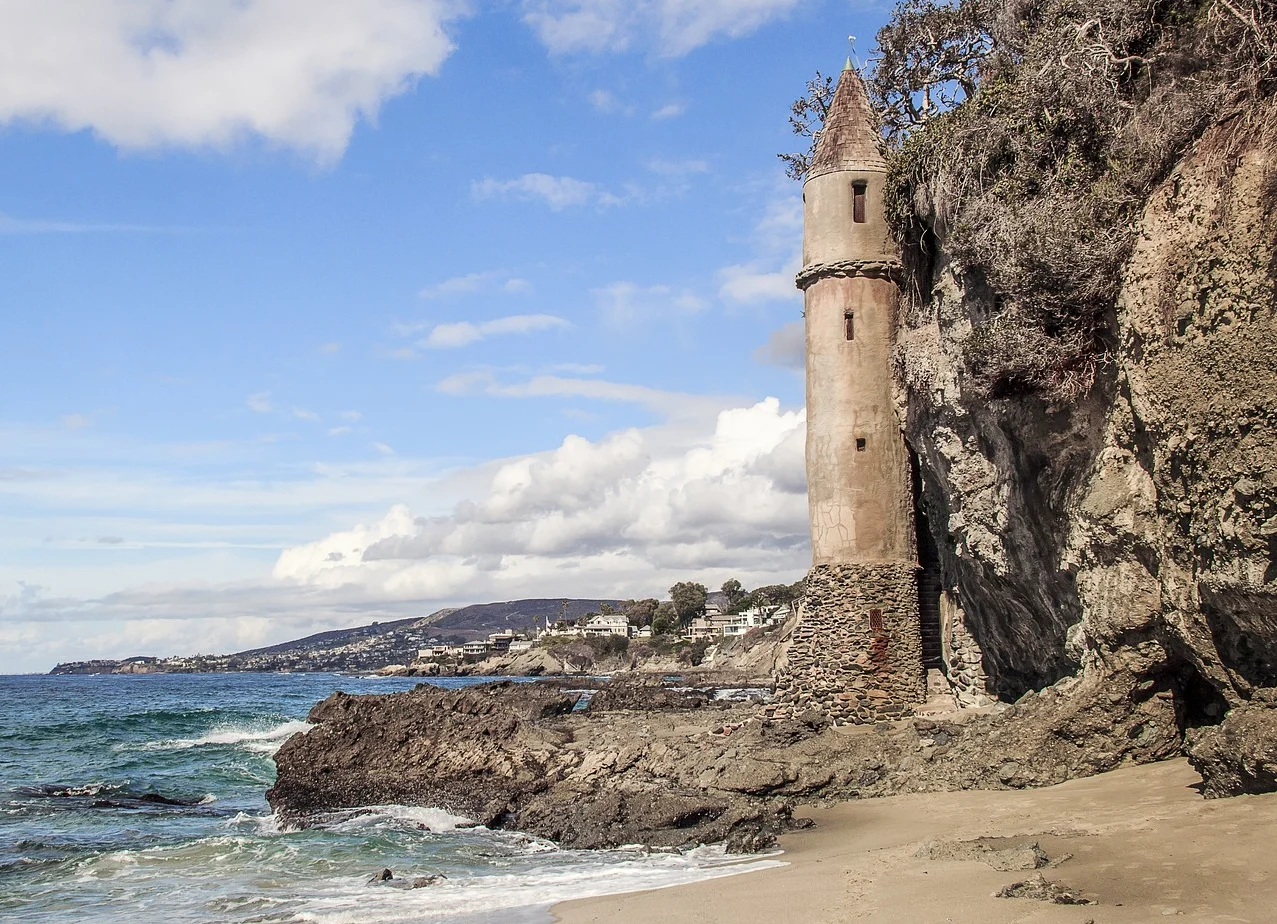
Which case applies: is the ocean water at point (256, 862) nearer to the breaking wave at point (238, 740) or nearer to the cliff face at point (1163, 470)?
the cliff face at point (1163, 470)

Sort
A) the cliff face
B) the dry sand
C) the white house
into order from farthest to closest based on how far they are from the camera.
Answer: the white house
the cliff face
the dry sand

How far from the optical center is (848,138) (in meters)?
20.5

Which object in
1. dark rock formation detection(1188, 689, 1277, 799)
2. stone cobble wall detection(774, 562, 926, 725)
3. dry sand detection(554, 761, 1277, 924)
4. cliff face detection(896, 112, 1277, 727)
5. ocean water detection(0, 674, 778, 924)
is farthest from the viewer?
stone cobble wall detection(774, 562, 926, 725)

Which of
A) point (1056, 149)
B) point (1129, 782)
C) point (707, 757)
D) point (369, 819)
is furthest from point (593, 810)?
point (1056, 149)

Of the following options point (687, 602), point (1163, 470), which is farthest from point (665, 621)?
point (1163, 470)

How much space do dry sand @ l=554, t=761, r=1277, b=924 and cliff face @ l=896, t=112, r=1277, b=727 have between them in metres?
1.53

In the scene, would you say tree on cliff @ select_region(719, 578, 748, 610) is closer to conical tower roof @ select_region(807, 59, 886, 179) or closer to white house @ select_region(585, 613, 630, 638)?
white house @ select_region(585, 613, 630, 638)

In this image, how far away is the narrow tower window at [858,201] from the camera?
2023 centimetres

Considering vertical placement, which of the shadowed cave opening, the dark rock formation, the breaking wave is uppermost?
the shadowed cave opening

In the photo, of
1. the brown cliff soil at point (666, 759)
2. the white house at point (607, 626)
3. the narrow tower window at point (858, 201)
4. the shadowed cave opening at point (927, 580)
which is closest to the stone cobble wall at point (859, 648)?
the shadowed cave opening at point (927, 580)

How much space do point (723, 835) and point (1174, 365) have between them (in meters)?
7.55

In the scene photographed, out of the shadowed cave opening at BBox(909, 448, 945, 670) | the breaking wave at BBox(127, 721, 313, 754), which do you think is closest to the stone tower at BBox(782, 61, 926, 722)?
the shadowed cave opening at BBox(909, 448, 945, 670)

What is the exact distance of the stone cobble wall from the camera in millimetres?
18750

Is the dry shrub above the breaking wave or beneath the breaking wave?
above
